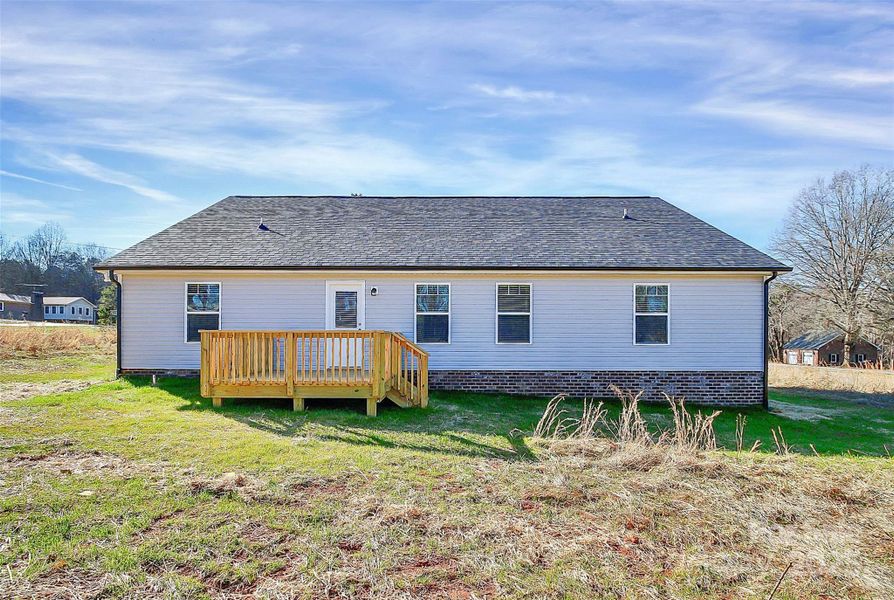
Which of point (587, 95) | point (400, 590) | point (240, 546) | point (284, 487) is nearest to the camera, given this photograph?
point (400, 590)

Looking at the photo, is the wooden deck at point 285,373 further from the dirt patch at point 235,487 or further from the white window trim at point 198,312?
the dirt patch at point 235,487

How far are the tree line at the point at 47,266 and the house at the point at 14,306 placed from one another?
1.01 metres

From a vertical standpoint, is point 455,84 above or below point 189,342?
above

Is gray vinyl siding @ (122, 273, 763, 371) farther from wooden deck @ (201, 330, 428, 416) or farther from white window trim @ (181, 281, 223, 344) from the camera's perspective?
wooden deck @ (201, 330, 428, 416)

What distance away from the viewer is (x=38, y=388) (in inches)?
428

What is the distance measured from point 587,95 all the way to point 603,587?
11.3m

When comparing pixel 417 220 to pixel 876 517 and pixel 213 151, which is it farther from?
pixel 876 517

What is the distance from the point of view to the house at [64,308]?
68519mm

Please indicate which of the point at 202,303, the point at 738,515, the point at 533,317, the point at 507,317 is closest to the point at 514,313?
the point at 507,317

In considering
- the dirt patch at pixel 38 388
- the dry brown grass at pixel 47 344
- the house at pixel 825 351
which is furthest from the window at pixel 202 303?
the house at pixel 825 351

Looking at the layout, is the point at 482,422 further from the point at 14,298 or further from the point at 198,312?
the point at 14,298

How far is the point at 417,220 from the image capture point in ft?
46.1

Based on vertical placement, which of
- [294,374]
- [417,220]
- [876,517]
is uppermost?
[417,220]

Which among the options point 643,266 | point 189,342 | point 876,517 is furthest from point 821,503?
point 189,342
